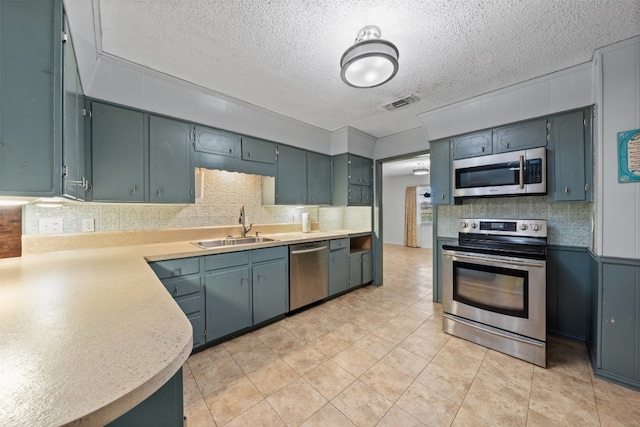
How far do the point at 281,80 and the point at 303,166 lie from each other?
131cm

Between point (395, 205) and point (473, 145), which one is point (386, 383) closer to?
point (473, 145)

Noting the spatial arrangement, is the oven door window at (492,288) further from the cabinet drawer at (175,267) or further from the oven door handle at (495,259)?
the cabinet drawer at (175,267)

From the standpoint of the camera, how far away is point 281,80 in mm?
2320

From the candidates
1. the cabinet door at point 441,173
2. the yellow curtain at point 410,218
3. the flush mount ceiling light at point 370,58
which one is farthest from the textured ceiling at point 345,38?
the yellow curtain at point 410,218

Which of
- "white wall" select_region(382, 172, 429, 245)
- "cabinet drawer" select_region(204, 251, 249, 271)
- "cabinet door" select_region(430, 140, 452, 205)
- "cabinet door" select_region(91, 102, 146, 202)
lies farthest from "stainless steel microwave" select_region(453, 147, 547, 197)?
"white wall" select_region(382, 172, 429, 245)

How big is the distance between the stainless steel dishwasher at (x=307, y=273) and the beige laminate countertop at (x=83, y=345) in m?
1.76

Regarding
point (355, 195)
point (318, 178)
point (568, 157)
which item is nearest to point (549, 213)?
point (568, 157)

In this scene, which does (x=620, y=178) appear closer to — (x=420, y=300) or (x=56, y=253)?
(x=420, y=300)

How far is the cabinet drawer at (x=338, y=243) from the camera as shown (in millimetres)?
3368

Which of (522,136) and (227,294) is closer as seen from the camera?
(227,294)

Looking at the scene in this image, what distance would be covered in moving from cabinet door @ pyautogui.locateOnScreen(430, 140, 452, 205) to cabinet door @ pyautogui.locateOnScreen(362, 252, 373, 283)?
54.0 inches

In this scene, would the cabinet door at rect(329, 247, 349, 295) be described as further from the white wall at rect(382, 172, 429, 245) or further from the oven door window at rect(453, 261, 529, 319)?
the white wall at rect(382, 172, 429, 245)

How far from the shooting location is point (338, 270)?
3.48 meters

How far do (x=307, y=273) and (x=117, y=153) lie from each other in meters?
2.24
